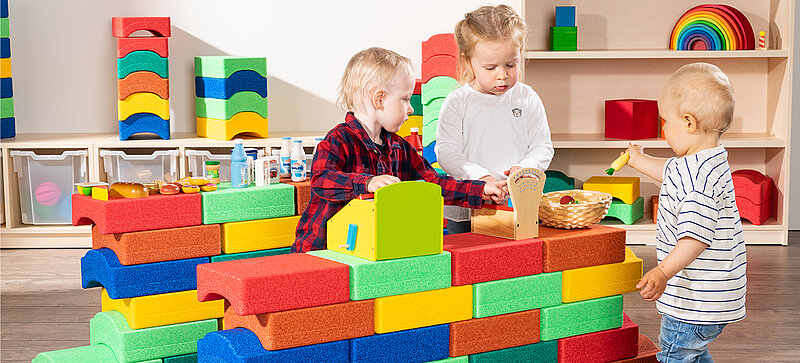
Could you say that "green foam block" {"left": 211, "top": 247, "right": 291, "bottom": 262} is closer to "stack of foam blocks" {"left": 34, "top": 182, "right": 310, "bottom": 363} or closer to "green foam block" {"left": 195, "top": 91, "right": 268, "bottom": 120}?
"stack of foam blocks" {"left": 34, "top": 182, "right": 310, "bottom": 363}

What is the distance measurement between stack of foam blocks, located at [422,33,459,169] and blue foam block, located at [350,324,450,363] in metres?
1.71

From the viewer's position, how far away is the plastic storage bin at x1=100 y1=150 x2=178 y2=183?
3.94 m

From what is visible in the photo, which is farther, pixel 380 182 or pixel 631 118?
pixel 631 118

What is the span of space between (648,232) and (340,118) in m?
1.59

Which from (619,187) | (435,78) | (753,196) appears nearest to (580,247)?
(435,78)

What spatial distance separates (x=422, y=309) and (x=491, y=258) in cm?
21

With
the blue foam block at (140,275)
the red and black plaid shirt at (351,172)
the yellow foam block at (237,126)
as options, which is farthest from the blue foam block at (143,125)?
the red and black plaid shirt at (351,172)

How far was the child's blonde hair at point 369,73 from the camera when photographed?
211cm

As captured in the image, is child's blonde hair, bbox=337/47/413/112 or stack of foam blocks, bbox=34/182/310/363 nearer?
child's blonde hair, bbox=337/47/413/112

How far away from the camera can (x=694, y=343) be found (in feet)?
6.64

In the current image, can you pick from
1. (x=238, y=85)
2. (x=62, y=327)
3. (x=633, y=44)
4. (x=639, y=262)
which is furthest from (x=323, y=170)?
(x=633, y=44)

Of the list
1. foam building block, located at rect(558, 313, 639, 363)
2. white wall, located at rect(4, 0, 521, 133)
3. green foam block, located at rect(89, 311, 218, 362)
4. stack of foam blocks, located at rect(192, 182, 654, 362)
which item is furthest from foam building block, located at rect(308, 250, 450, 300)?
white wall, located at rect(4, 0, 521, 133)

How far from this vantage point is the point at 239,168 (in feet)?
7.98

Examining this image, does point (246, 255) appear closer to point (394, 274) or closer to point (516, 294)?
point (394, 274)
